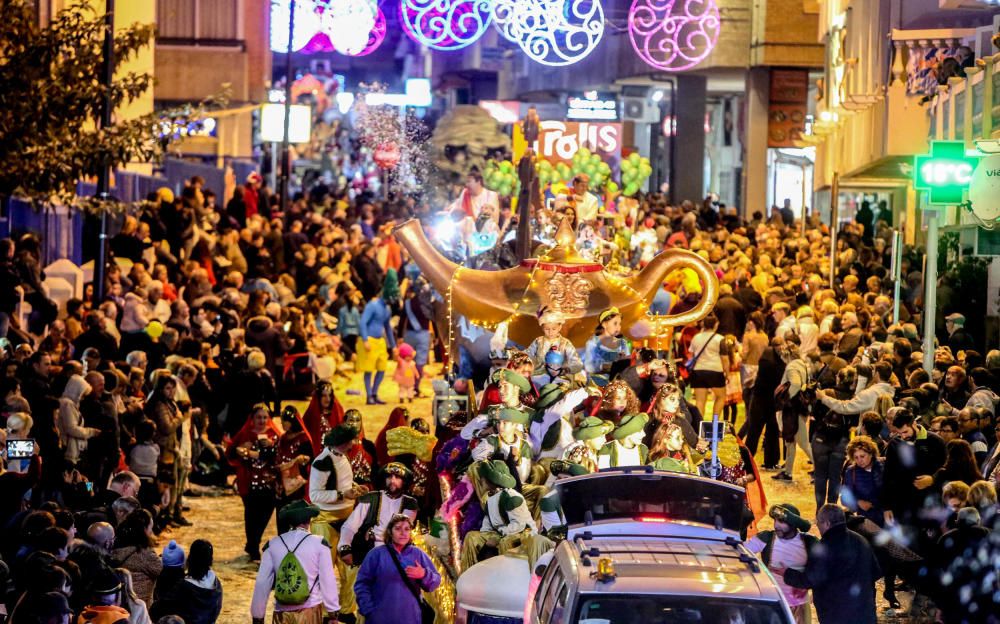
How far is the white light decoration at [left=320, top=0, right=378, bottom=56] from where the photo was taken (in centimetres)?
3462

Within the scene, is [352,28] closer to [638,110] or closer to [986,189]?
[986,189]

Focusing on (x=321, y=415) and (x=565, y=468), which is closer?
(x=565, y=468)

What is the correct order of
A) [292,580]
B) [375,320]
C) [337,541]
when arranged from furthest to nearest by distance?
1. [375,320]
2. [337,541]
3. [292,580]

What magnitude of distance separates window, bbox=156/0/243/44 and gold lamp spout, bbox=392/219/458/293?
29580 mm

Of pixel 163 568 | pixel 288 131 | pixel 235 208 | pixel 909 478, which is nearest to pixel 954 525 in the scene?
pixel 909 478

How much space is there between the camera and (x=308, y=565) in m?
10.9

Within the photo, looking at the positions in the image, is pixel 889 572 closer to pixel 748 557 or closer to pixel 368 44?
pixel 748 557

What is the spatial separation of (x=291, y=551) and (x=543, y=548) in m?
1.54

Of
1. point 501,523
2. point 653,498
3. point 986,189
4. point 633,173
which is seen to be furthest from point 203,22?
point 653,498

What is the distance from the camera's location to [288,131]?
139 ft

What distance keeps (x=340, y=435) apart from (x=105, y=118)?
9.20 metres

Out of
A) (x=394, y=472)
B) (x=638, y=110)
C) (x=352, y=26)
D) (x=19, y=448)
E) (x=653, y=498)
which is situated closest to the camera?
(x=653, y=498)

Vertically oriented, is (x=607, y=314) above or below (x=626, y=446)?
above

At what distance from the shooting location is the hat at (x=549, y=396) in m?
13.5
